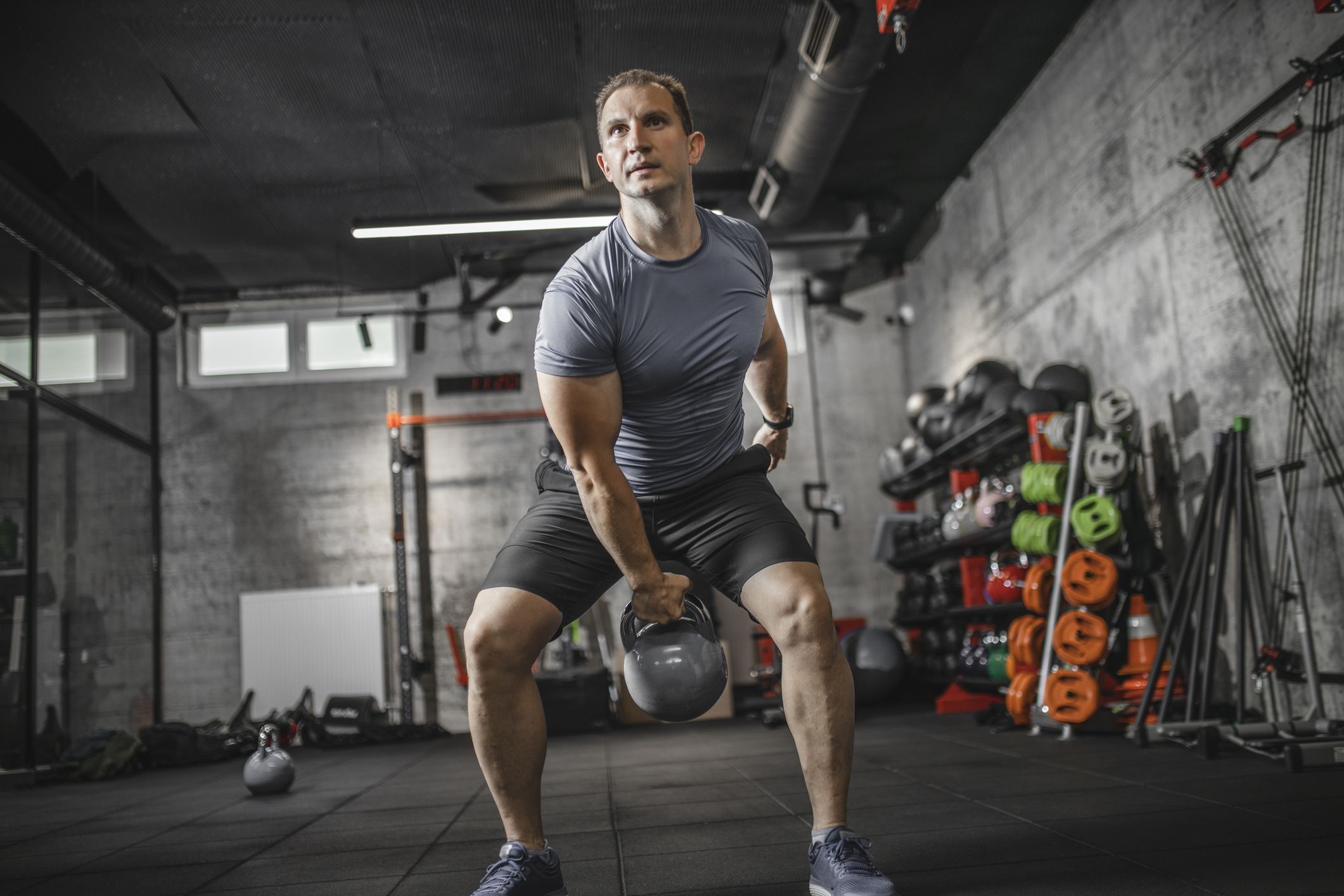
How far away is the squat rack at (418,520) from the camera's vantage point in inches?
317

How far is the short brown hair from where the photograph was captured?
187 centimetres

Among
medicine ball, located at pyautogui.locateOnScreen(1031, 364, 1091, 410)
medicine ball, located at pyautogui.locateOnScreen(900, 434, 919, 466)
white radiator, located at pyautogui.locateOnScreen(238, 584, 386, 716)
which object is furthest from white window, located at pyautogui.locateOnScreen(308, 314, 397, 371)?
medicine ball, located at pyautogui.locateOnScreen(1031, 364, 1091, 410)

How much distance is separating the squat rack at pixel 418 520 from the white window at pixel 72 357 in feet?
6.49

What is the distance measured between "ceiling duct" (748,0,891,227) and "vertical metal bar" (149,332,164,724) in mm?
5087

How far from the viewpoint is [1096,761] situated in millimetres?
3486

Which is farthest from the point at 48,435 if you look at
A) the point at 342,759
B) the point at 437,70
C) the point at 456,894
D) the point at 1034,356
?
the point at 1034,356

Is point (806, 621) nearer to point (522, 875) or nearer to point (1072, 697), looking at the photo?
point (522, 875)

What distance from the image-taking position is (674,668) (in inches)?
71.3

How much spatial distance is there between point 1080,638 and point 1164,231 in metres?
1.86

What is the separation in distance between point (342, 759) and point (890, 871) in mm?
4758

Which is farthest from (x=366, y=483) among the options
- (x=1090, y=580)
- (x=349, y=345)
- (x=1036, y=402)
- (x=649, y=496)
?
(x=649, y=496)

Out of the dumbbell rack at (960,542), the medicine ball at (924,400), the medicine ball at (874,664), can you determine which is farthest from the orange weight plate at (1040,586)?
the medicine ball at (924,400)

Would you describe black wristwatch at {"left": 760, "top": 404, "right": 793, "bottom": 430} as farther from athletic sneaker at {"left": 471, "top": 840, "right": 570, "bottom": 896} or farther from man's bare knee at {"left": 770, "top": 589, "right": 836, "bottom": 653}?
athletic sneaker at {"left": 471, "top": 840, "right": 570, "bottom": 896}

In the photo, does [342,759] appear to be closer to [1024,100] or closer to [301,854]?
[301,854]
